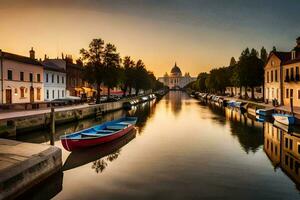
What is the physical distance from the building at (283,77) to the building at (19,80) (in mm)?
42171

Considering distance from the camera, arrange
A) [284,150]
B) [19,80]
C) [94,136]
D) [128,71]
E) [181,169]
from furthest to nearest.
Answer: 1. [128,71]
2. [19,80]
3. [94,136]
4. [284,150]
5. [181,169]

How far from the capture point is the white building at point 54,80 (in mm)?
59188

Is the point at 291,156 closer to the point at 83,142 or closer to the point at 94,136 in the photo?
the point at 94,136

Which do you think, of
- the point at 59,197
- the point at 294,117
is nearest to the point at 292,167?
the point at 59,197

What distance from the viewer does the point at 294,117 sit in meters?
32.5

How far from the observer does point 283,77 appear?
173 ft

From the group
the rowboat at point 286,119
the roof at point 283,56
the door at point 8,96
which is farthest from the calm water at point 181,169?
the roof at point 283,56

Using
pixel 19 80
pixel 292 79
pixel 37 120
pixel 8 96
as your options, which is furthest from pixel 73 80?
pixel 292 79

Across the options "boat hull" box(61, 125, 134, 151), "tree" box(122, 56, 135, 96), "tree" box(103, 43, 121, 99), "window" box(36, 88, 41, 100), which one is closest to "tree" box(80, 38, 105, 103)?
"tree" box(103, 43, 121, 99)

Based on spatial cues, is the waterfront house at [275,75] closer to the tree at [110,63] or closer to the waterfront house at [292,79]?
the waterfront house at [292,79]

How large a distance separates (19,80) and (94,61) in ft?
54.5

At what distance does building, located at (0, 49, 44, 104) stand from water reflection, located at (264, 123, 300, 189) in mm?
35638

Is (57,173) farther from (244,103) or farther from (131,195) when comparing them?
(244,103)

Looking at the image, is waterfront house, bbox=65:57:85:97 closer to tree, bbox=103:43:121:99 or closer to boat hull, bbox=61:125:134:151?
tree, bbox=103:43:121:99
